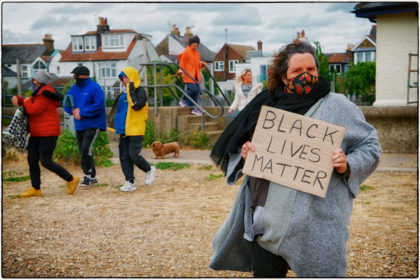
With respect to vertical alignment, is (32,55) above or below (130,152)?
above

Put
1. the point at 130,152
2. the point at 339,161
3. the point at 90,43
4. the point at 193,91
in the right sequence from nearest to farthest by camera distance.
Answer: the point at 339,161 < the point at 130,152 < the point at 193,91 < the point at 90,43

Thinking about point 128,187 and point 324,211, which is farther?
point 128,187

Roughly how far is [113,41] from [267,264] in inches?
2114

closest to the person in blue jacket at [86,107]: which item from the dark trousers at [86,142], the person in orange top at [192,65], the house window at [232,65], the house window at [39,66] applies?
the dark trousers at [86,142]

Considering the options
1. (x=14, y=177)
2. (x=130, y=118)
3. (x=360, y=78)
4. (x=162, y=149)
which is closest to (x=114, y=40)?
(x=360, y=78)

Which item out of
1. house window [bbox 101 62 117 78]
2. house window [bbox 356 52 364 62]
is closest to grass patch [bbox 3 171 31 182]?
house window [bbox 101 62 117 78]

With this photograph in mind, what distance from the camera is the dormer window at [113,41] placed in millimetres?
53219

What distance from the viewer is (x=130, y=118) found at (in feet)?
22.6

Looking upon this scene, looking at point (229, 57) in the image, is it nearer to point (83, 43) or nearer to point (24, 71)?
point (83, 43)

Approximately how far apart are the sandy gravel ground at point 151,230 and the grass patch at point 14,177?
0.51m

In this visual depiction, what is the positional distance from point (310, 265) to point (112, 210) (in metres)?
4.06

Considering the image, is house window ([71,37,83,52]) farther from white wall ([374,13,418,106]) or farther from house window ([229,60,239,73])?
white wall ([374,13,418,106])

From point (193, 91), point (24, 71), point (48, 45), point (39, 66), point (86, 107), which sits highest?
point (48, 45)

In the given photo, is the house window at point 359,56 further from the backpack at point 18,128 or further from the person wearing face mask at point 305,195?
the person wearing face mask at point 305,195
